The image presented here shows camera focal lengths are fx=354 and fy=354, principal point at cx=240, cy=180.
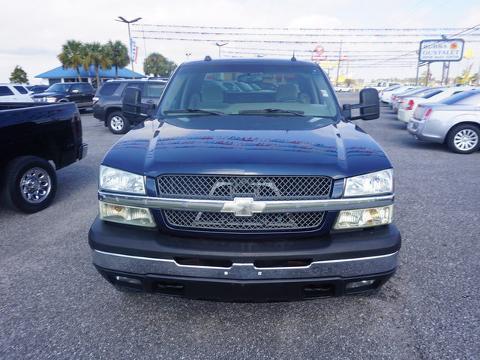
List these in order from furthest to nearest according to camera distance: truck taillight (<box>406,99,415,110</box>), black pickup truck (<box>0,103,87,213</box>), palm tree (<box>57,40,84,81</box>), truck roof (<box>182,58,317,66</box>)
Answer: palm tree (<box>57,40,84,81</box>) → truck taillight (<box>406,99,415,110</box>) → black pickup truck (<box>0,103,87,213</box>) → truck roof (<box>182,58,317,66</box>)

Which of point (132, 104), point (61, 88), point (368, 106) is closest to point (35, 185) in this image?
point (132, 104)

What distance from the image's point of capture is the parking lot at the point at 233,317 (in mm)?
2258

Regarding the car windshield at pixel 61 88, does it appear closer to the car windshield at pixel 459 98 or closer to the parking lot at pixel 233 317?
the parking lot at pixel 233 317

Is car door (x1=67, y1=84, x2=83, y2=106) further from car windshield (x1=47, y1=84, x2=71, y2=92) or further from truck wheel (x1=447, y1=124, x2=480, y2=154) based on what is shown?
truck wheel (x1=447, y1=124, x2=480, y2=154)

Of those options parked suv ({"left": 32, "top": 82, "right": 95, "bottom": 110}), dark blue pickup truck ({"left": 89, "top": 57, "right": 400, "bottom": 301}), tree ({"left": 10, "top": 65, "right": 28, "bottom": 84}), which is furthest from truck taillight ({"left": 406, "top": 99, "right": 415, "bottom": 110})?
tree ({"left": 10, "top": 65, "right": 28, "bottom": 84})

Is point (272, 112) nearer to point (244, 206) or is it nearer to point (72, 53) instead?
point (244, 206)

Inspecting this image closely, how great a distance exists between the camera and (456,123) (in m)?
8.90

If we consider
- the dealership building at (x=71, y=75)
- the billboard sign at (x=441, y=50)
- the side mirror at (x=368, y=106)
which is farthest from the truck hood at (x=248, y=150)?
the dealership building at (x=71, y=75)

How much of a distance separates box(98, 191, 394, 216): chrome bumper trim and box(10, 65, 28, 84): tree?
67.7 m

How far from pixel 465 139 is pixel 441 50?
28.5 metres

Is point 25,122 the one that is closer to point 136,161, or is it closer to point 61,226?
point 61,226

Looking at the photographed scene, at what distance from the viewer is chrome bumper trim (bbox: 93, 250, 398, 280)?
2.05 metres

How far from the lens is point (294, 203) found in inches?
81.7

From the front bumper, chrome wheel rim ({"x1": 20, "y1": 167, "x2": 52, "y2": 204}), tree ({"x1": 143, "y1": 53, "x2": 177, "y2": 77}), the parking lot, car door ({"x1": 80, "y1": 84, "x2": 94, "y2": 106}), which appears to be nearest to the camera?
the front bumper
